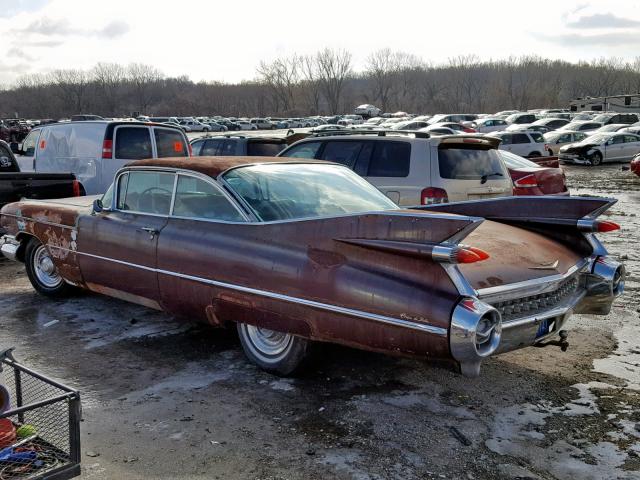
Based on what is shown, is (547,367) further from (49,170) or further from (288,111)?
Result: (288,111)

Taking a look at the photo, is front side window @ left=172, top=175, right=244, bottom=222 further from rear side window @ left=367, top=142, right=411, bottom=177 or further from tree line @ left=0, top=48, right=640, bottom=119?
tree line @ left=0, top=48, right=640, bottom=119

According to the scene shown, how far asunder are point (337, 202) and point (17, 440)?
9.58 ft

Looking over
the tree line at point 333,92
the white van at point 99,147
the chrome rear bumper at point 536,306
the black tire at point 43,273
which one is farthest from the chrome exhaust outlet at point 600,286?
the tree line at point 333,92

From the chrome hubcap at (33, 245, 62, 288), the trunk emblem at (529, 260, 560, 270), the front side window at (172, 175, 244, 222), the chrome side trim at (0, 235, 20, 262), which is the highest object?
the front side window at (172, 175, 244, 222)

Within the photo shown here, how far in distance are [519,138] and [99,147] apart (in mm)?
18460

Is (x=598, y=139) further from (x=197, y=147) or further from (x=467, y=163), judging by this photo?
(x=467, y=163)

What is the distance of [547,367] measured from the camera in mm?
5219

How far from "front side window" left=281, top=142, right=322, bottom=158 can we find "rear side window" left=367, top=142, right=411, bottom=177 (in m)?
1.02

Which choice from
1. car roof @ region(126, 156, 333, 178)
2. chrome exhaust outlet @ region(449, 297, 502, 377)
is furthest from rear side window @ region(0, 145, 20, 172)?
chrome exhaust outlet @ region(449, 297, 502, 377)

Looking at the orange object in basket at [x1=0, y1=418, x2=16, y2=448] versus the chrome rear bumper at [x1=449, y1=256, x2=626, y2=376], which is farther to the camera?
the chrome rear bumper at [x1=449, y1=256, x2=626, y2=376]

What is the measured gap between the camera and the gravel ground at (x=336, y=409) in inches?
146

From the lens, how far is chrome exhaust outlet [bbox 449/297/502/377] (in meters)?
3.74

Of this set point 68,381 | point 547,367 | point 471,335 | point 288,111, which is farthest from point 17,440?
point 288,111

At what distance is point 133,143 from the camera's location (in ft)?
36.6
